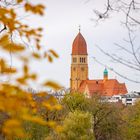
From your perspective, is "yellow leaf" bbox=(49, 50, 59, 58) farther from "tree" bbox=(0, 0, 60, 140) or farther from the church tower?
the church tower

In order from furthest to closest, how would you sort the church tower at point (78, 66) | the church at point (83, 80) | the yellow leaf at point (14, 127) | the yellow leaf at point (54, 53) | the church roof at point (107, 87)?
the church tower at point (78, 66) → the church at point (83, 80) → the church roof at point (107, 87) → the yellow leaf at point (54, 53) → the yellow leaf at point (14, 127)

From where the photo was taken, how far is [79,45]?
4200 inches

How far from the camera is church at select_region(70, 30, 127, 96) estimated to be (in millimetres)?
99750

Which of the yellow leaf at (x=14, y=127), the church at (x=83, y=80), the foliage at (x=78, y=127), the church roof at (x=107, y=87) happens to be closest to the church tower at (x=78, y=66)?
the church at (x=83, y=80)

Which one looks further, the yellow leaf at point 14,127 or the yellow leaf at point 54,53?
the yellow leaf at point 54,53

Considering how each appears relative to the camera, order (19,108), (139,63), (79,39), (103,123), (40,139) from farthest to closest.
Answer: (79,39), (103,123), (40,139), (139,63), (19,108)

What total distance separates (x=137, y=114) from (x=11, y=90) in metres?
38.9

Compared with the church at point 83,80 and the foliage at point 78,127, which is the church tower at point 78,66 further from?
the foliage at point 78,127

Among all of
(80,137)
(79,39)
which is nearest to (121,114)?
(80,137)

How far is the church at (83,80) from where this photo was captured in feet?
327

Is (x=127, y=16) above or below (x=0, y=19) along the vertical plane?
above

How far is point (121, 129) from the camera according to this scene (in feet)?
129

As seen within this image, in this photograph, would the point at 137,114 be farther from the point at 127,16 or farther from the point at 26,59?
the point at 26,59

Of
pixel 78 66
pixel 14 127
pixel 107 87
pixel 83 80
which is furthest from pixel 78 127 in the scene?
pixel 78 66
